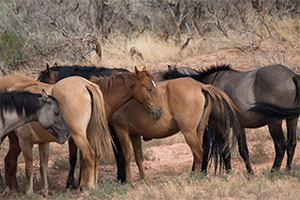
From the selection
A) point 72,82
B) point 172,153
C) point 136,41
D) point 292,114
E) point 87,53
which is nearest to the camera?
point 72,82

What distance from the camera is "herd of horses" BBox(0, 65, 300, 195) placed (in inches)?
244

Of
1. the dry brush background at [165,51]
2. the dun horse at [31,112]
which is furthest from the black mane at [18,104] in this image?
the dry brush background at [165,51]

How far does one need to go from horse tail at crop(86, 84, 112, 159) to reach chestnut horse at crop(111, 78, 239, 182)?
2.42 feet

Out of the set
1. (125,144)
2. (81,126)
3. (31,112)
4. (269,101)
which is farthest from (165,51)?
(31,112)

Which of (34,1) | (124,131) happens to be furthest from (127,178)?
(34,1)

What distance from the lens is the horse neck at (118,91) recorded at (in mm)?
6996

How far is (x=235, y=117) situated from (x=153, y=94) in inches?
51.2

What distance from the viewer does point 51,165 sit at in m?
8.79

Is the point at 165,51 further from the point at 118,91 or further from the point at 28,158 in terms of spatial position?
the point at 28,158

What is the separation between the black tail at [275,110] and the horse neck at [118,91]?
1891mm

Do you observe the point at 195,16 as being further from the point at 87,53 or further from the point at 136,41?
the point at 87,53

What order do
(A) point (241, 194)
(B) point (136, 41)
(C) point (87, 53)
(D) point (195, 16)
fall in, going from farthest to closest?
(D) point (195, 16) < (B) point (136, 41) < (C) point (87, 53) < (A) point (241, 194)

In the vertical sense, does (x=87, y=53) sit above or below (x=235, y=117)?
below

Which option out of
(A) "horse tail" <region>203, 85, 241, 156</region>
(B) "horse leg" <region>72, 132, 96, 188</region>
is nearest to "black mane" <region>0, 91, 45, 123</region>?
(B) "horse leg" <region>72, 132, 96, 188</region>
